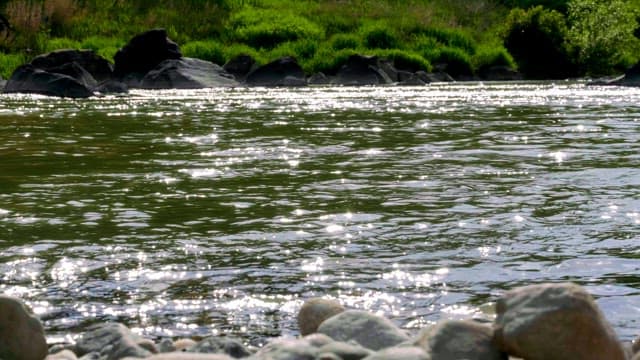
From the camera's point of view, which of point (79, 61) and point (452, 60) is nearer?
point (79, 61)

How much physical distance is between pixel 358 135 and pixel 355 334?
39.0ft

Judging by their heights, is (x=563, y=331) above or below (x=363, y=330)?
above

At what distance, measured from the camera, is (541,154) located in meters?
13.8

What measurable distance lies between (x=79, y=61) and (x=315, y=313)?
3016cm

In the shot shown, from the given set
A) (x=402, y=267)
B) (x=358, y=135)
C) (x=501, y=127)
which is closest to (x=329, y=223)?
(x=402, y=267)

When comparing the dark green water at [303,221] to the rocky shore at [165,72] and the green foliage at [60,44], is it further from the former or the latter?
the green foliage at [60,44]

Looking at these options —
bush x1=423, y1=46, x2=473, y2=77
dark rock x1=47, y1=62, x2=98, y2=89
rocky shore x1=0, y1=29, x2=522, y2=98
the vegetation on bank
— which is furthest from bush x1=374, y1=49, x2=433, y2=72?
dark rock x1=47, y1=62, x2=98, y2=89

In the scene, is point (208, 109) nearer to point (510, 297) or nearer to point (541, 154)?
point (541, 154)

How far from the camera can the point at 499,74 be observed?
44688 millimetres

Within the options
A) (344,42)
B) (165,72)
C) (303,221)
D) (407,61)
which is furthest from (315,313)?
(344,42)

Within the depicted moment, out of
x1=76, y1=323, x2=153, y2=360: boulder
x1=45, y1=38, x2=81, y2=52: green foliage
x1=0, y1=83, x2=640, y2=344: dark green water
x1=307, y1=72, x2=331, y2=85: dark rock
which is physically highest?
x1=76, y1=323, x2=153, y2=360: boulder

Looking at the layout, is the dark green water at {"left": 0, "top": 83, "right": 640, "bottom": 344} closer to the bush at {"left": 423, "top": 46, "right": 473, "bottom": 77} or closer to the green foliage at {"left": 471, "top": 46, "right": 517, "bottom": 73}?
the bush at {"left": 423, "top": 46, "right": 473, "bottom": 77}

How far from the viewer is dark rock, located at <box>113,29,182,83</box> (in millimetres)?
37094

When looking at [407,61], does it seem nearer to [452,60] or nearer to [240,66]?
[452,60]
